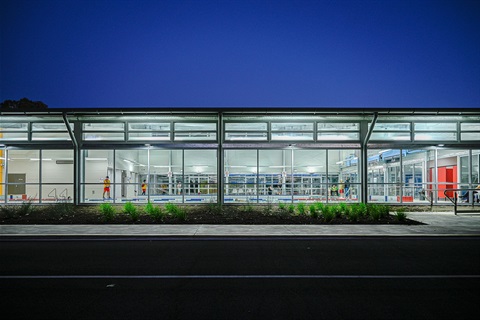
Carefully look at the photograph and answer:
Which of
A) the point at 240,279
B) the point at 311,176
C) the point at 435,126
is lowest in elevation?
the point at 240,279

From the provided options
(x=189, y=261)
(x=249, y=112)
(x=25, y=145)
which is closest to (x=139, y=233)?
(x=189, y=261)

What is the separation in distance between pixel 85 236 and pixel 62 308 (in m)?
6.18

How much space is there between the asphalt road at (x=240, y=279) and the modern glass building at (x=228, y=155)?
10175 millimetres

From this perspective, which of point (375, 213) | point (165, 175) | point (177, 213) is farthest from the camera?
point (165, 175)

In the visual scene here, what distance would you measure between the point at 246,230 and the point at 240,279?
525 cm

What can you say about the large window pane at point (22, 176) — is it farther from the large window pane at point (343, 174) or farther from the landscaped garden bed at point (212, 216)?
the large window pane at point (343, 174)

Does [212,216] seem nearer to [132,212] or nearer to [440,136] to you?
[132,212]

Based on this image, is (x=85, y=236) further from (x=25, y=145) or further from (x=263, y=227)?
(x=25, y=145)

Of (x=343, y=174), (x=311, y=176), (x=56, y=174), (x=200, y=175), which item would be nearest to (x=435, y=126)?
(x=343, y=174)

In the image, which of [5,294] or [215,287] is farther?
[215,287]

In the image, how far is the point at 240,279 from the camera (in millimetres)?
6273

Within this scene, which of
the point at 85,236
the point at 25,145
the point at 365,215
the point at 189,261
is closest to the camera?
the point at 189,261

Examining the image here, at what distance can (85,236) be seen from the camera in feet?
34.9

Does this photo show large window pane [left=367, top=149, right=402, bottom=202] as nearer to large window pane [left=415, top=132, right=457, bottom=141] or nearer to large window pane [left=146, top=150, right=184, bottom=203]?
large window pane [left=415, top=132, right=457, bottom=141]
